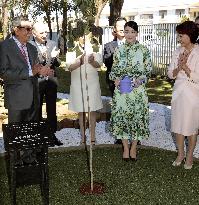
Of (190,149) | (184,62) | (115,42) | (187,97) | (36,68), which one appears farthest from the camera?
(115,42)

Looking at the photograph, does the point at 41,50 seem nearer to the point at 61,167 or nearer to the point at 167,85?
the point at 61,167

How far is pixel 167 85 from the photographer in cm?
1568

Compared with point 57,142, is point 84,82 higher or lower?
higher

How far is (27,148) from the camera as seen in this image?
4.77 meters

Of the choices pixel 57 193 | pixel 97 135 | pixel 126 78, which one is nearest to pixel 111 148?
pixel 97 135

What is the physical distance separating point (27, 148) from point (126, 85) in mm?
2322

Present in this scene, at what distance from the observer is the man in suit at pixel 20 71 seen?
593cm

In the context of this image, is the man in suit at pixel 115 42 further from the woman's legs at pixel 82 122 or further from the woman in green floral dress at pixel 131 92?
the woman's legs at pixel 82 122

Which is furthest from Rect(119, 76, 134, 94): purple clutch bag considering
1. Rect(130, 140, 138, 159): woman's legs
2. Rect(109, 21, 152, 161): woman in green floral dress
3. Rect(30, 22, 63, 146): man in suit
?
Rect(30, 22, 63, 146): man in suit

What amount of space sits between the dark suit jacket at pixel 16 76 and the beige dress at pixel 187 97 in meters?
2.11

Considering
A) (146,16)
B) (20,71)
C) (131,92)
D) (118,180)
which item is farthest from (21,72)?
(146,16)

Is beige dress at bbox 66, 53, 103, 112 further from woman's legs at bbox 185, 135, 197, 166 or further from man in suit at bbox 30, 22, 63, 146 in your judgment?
woman's legs at bbox 185, 135, 197, 166

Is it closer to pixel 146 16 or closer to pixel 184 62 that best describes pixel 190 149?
pixel 184 62

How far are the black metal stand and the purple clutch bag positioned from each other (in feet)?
6.06
